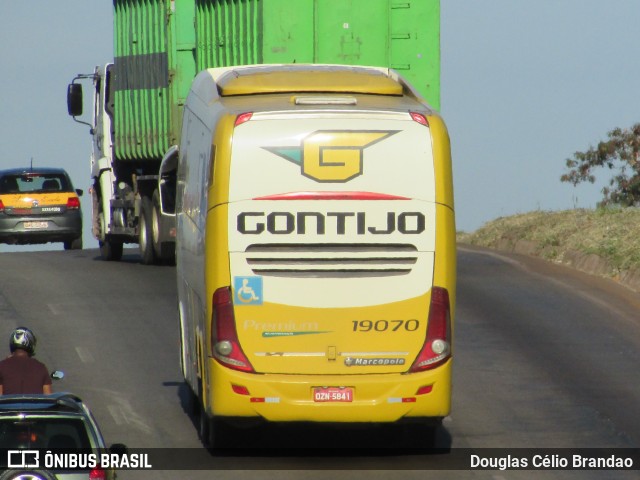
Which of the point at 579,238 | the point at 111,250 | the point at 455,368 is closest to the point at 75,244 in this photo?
the point at 111,250

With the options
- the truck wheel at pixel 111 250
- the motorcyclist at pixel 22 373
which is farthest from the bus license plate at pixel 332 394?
the truck wheel at pixel 111 250

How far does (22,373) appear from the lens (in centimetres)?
1348

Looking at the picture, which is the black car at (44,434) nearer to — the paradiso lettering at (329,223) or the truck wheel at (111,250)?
the paradiso lettering at (329,223)

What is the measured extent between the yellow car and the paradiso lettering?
23.4 metres

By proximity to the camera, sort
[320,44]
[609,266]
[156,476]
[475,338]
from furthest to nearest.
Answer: [609,266], [320,44], [475,338], [156,476]

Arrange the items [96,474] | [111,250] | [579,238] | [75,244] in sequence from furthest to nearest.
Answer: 1. [75,244]
2. [111,250]
3. [579,238]
4. [96,474]

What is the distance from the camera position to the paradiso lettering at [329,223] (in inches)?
565

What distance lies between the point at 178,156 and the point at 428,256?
4416 millimetres

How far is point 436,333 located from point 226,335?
6.32 feet

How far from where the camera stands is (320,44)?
84.1ft

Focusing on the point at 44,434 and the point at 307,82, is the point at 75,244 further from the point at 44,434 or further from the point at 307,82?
the point at 44,434

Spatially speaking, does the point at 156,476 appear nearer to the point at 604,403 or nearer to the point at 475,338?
the point at 604,403

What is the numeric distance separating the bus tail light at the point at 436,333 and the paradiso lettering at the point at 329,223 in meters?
0.64

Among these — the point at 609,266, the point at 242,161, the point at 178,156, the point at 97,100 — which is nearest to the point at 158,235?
the point at 97,100
